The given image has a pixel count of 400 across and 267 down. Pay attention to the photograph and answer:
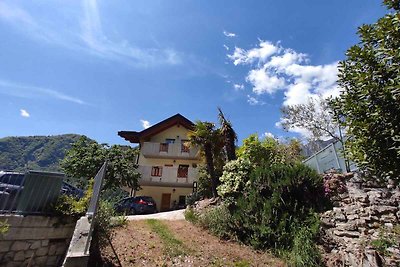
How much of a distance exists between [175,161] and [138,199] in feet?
26.6

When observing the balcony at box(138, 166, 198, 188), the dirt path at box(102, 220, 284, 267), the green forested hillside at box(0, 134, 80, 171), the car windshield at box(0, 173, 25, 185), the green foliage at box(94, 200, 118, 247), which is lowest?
the dirt path at box(102, 220, 284, 267)

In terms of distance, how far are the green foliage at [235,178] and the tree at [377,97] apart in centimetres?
598

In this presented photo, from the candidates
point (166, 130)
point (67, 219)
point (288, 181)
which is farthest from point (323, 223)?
point (166, 130)

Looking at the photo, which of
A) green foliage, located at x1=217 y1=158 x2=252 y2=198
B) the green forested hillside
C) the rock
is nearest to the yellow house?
green foliage, located at x1=217 y1=158 x2=252 y2=198

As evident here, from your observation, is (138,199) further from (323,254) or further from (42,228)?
(323,254)

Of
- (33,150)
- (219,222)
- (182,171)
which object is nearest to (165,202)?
(182,171)

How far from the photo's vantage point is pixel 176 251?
7488 millimetres

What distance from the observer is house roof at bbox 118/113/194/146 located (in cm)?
2589

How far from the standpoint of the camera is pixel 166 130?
27.1 meters

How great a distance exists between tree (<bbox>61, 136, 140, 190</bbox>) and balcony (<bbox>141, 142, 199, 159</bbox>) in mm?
4117

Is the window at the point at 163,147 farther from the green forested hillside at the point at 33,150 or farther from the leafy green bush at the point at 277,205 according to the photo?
the green forested hillside at the point at 33,150

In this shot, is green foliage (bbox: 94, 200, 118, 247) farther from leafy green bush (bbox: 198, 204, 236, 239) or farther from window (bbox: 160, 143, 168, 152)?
window (bbox: 160, 143, 168, 152)

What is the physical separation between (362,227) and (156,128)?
71.2ft

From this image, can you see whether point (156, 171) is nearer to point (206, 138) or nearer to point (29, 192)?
point (206, 138)
